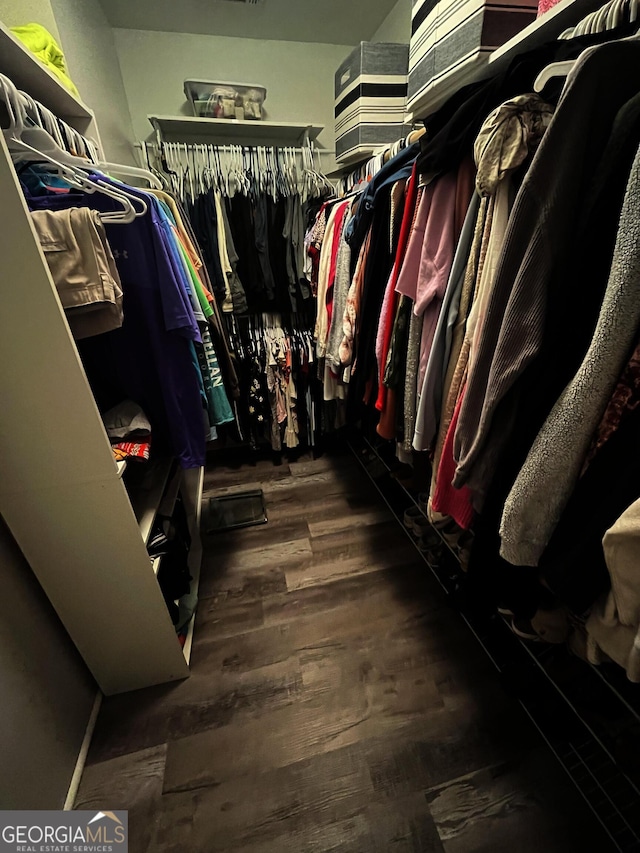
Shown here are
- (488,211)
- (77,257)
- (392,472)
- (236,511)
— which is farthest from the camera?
(236,511)

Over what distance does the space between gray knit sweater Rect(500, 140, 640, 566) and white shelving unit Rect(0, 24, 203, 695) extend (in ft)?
2.82

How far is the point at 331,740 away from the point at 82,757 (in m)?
0.73

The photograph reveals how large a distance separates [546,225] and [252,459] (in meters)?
2.08

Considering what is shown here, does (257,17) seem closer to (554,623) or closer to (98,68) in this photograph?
(98,68)

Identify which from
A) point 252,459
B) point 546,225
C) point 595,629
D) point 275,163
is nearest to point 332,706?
point 595,629

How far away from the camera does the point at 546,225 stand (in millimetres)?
482

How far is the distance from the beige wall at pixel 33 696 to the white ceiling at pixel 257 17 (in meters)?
2.52

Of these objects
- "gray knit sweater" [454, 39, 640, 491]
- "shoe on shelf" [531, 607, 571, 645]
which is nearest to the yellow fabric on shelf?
"gray knit sweater" [454, 39, 640, 491]

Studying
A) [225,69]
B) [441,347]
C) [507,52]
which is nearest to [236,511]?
[441,347]

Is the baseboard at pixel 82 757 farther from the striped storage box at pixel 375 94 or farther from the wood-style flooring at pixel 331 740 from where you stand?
the striped storage box at pixel 375 94

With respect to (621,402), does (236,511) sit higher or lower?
lower

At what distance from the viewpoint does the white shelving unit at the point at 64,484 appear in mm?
644

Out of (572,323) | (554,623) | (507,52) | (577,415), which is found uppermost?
(507,52)

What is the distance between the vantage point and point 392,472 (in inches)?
60.3
